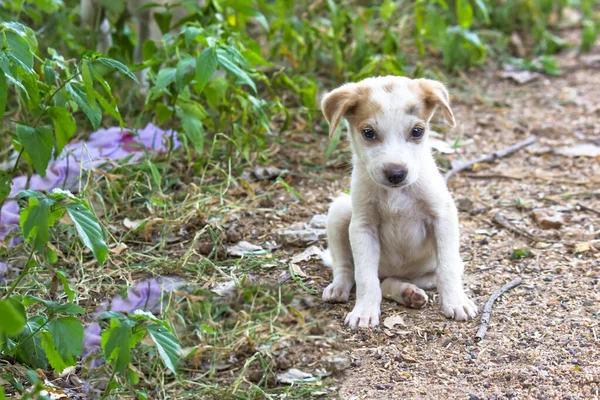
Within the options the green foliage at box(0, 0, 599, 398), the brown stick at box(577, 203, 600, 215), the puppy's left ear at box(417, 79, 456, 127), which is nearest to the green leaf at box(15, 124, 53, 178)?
the green foliage at box(0, 0, 599, 398)

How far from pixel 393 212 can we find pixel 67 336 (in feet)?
5.86

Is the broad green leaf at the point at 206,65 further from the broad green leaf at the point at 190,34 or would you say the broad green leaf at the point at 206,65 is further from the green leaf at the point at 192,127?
the green leaf at the point at 192,127

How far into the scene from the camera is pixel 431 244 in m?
4.28

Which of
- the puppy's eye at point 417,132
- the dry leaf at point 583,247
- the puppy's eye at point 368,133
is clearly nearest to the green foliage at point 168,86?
the dry leaf at point 583,247

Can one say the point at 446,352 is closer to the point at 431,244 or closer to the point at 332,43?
the point at 431,244

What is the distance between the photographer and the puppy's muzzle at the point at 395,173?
12.5ft

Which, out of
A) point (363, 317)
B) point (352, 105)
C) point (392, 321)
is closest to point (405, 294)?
point (392, 321)

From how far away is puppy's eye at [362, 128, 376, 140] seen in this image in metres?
3.96

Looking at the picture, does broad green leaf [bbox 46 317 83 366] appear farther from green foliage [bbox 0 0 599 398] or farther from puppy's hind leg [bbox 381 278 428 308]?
puppy's hind leg [bbox 381 278 428 308]

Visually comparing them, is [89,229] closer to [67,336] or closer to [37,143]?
[67,336]

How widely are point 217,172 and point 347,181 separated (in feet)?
2.92

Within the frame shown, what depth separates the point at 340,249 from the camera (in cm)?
438

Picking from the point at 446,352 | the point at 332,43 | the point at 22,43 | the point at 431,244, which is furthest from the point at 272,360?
the point at 332,43

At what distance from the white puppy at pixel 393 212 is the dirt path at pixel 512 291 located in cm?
12
